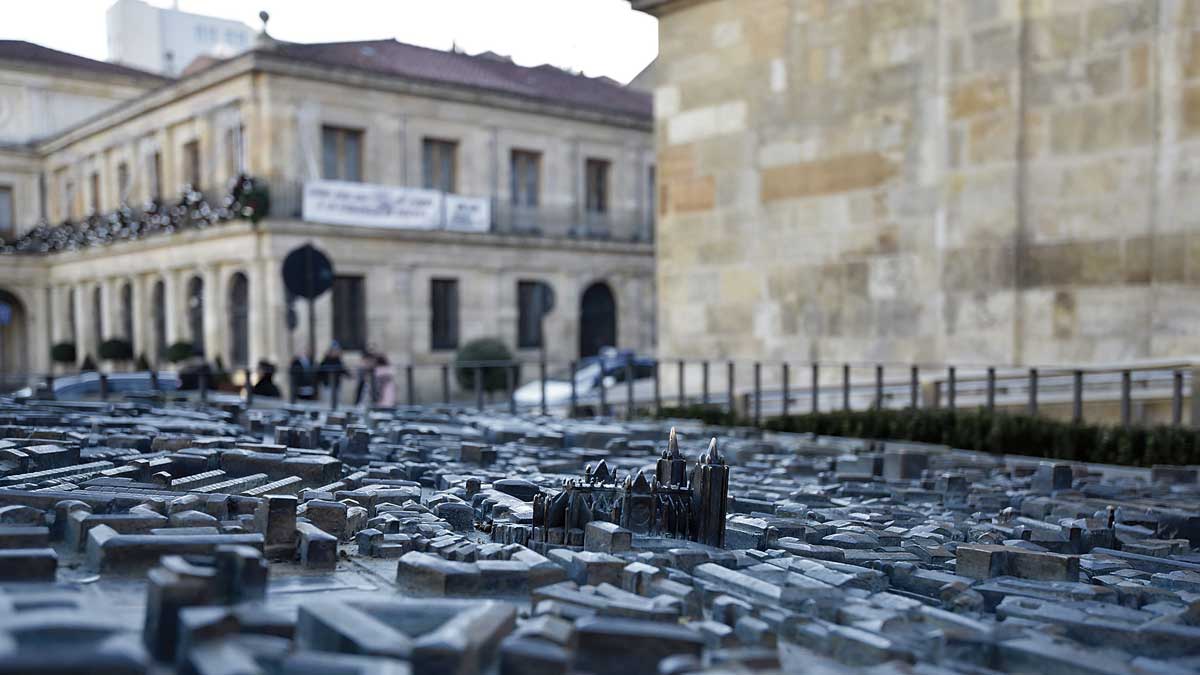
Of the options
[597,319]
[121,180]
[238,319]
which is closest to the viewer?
[238,319]

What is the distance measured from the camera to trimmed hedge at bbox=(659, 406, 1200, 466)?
9.48 m

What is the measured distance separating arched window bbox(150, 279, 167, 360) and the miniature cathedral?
31452mm

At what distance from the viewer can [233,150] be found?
94.7 feet

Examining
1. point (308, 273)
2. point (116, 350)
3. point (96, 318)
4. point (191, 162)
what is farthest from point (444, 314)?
point (308, 273)

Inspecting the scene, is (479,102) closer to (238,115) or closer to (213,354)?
(238,115)

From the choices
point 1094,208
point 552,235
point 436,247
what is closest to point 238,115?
point 436,247

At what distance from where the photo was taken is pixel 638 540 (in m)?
4.99

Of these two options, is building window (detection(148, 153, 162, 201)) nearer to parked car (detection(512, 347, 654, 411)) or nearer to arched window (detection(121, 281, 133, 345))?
arched window (detection(121, 281, 133, 345))

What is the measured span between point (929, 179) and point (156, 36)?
61.0 meters

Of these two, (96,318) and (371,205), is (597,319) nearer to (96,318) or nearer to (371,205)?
(371,205)

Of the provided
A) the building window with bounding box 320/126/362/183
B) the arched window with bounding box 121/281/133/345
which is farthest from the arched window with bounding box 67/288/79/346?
the building window with bounding box 320/126/362/183

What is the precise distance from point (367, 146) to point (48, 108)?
19297 mm

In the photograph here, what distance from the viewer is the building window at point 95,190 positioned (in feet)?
122

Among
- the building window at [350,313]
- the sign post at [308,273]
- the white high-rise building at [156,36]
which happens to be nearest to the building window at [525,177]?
the building window at [350,313]
